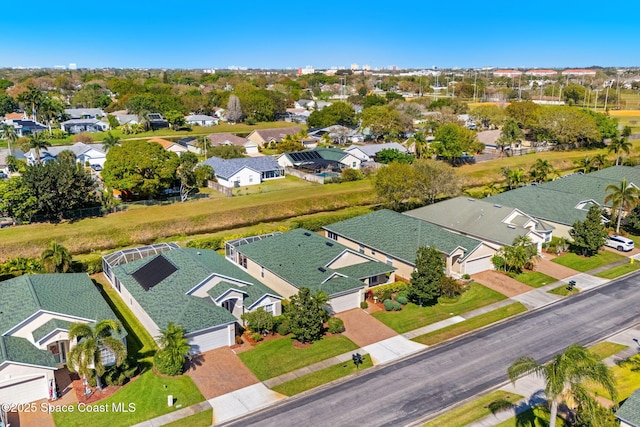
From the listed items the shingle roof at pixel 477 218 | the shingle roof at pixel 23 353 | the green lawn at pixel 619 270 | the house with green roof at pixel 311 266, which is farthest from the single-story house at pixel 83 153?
the green lawn at pixel 619 270

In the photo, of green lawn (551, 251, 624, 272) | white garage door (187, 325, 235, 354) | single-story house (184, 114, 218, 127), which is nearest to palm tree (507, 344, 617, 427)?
white garage door (187, 325, 235, 354)

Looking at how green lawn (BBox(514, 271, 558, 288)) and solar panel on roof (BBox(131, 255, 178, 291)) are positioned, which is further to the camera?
green lawn (BBox(514, 271, 558, 288))

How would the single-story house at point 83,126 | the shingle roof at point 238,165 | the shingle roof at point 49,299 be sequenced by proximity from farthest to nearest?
the single-story house at point 83,126 < the shingle roof at point 238,165 < the shingle roof at point 49,299

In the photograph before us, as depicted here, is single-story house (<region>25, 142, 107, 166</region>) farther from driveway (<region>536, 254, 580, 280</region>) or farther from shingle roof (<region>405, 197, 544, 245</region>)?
driveway (<region>536, 254, 580, 280</region>)

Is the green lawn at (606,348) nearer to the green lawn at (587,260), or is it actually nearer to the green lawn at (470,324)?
the green lawn at (470,324)

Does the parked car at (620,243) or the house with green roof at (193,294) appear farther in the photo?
the parked car at (620,243)

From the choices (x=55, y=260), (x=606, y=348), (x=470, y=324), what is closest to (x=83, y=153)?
(x=55, y=260)

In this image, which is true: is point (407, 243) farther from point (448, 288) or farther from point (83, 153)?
point (83, 153)
